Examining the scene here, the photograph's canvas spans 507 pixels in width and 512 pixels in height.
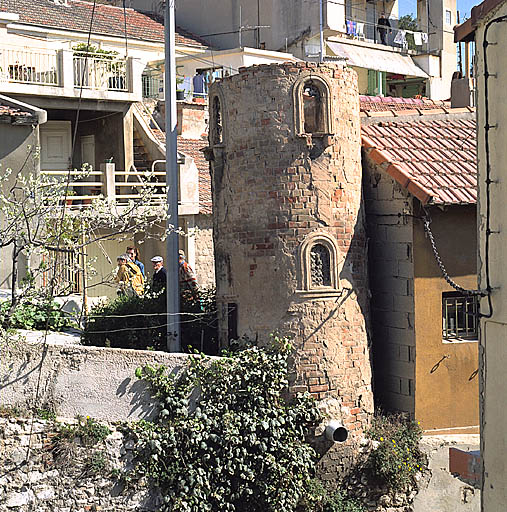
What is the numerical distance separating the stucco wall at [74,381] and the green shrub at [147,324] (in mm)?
1354

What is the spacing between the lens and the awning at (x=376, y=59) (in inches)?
1282

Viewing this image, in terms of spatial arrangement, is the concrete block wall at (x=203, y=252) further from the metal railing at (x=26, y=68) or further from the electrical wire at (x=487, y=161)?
the electrical wire at (x=487, y=161)

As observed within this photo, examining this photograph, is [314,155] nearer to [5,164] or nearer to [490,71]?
[490,71]

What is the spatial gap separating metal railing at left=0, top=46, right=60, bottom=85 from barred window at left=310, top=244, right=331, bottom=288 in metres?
10.5

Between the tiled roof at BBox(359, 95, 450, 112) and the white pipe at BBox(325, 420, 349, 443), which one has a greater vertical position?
the tiled roof at BBox(359, 95, 450, 112)

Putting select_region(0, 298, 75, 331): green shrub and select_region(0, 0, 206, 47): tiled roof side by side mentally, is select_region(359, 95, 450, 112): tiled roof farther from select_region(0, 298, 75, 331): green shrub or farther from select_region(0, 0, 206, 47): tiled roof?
select_region(0, 0, 206, 47): tiled roof

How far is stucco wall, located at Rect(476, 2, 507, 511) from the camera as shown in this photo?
10.4 metres

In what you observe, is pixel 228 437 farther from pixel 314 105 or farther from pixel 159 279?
pixel 314 105

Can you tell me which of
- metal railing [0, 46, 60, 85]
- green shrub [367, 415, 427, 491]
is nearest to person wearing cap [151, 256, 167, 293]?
green shrub [367, 415, 427, 491]

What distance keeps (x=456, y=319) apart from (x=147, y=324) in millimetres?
5379

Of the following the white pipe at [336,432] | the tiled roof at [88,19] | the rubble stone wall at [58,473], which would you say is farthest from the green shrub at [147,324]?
the tiled roof at [88,19]

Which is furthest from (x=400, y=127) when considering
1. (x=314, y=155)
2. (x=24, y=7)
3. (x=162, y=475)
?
(x=24, y=7)

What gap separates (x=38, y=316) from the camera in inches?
605

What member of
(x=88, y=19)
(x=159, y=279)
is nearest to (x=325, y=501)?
(x=159, y=279)
